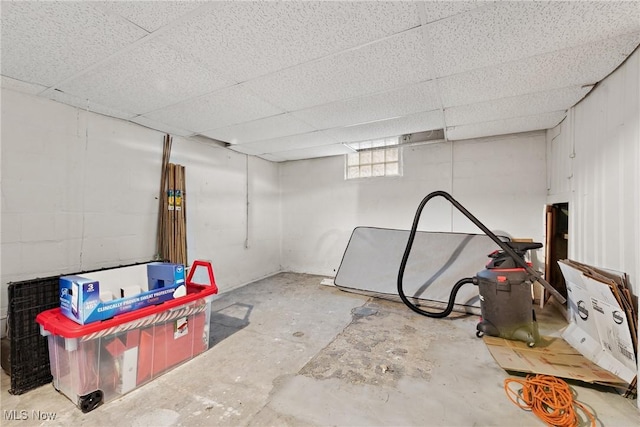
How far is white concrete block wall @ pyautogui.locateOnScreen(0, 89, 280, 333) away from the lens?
2033 mm

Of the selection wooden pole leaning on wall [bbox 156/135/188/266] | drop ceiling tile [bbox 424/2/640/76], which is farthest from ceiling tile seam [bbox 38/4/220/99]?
drop ceiling tile [bbox 424/2/640/76]

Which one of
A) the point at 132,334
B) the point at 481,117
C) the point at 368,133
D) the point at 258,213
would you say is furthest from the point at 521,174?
the point at 132,334

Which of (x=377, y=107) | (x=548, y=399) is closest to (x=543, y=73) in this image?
(x=377, y=107)

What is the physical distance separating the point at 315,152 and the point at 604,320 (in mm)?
3819

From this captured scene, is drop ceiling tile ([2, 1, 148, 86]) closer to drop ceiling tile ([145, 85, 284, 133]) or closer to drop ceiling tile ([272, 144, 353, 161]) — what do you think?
drop ceiling tile ([145, 85, 284, 133])

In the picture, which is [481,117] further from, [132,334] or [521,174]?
[132,334]

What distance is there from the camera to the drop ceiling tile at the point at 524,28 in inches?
50.3

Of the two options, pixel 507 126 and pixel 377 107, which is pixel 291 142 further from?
pixel 507 126

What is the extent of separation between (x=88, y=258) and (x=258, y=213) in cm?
253

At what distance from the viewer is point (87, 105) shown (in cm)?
235

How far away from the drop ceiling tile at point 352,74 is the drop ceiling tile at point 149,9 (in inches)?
28.2

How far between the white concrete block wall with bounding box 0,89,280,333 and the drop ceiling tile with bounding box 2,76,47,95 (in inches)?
2.1

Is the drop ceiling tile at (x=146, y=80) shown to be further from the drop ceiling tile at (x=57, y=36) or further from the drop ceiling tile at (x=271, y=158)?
the drop ceiling tile at (x=271, y=158)

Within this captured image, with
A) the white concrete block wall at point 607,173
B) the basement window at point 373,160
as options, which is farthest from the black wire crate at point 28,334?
the white concrete block wall at point 607,173
